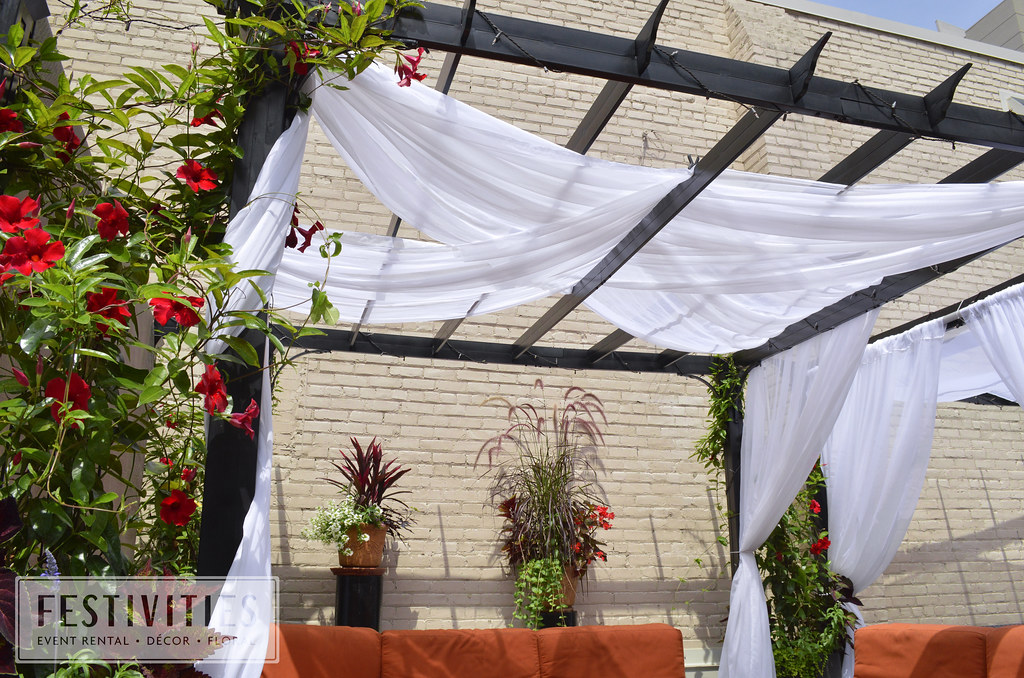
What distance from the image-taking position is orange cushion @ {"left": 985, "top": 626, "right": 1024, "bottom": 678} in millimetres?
4234

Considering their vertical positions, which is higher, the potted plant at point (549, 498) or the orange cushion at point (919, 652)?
the potted plant at point (549, 498)

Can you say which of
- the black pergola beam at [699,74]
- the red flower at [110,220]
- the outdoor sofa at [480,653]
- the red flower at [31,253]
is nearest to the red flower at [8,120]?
the red flower at [110,220]

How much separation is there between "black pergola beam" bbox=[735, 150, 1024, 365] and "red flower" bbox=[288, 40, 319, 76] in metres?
2.67

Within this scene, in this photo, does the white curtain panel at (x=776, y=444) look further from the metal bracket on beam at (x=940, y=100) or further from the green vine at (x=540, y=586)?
the metal bracket on beam at (x=940, y=100)

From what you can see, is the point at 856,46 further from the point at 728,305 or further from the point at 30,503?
the point at 30,503

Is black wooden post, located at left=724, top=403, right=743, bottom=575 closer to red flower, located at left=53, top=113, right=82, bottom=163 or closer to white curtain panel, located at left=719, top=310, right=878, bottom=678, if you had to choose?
white curtain panel, located at left=719, top=310, right=878, bottom=678

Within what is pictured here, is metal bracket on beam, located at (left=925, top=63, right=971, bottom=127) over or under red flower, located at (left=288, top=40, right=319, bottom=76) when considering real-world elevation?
over

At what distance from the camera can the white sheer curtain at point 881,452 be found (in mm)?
4689

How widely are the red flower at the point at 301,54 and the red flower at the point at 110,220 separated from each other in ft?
2.20

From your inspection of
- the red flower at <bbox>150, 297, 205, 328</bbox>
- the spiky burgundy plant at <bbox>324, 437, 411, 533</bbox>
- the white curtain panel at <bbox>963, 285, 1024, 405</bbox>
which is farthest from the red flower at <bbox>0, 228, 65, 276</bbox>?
the white curtain panel at <bbox>963, 285, 1024, 405</bbox>

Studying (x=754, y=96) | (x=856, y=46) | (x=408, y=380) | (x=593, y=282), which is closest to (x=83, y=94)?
(x=754, y=96)

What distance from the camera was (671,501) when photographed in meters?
5.82

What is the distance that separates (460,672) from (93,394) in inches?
134

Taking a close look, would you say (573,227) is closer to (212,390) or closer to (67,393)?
(212,390)
